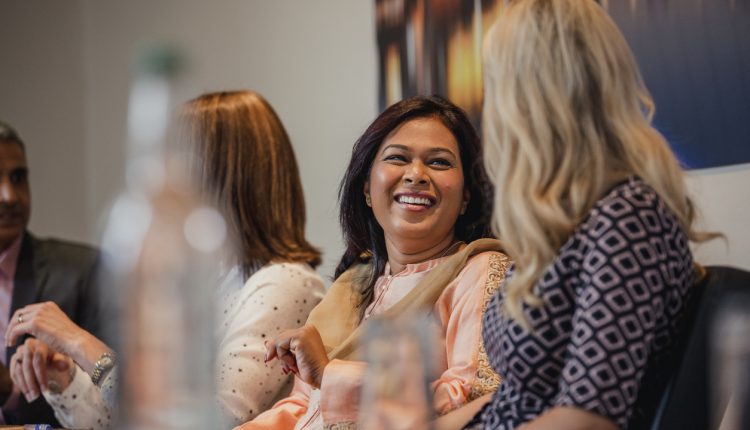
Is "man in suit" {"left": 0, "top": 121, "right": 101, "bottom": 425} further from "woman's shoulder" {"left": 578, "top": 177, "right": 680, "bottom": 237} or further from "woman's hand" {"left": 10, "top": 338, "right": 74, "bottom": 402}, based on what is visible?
"woman's shoulder" {"left": 578, "top": 177, "right": 680, "bottom": 237}

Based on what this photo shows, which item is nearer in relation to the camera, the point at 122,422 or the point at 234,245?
the point at 122,422

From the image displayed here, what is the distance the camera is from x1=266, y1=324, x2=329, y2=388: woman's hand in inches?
72.2

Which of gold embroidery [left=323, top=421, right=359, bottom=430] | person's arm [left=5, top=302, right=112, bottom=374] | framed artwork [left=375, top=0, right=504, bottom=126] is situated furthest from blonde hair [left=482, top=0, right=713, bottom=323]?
person's arm [left=5, top=302, right=112, bottom=374]

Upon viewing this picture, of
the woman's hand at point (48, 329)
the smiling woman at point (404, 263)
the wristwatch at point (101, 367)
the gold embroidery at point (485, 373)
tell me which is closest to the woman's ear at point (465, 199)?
the smiling woman at point (404, 263)

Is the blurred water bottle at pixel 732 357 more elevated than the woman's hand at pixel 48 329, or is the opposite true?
the blurred water bottle at pixel 732 357

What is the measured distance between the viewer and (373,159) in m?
2.12

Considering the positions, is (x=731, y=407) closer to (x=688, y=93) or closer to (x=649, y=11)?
(x=688, y=93)

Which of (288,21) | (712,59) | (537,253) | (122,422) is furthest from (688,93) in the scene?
(288,21)

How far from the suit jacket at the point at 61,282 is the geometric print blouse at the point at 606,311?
1.71 m

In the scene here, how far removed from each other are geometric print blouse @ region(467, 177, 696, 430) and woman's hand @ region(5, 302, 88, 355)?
1293mm

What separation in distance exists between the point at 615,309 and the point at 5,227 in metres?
2.25

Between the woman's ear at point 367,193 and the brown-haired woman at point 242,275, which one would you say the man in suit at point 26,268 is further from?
the woman's ear at point 367,193

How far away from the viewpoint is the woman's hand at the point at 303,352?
183 centimetres

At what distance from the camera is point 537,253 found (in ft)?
4.42
